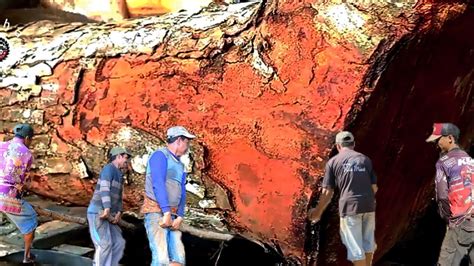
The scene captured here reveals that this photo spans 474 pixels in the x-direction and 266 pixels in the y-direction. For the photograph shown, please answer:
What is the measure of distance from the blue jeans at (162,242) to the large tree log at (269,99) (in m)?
0.63

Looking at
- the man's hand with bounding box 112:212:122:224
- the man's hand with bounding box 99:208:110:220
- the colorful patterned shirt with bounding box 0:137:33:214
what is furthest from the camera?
the colorful patterned shirt with bounding box 0:137:33:214

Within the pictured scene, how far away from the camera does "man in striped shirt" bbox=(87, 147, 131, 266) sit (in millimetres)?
4262

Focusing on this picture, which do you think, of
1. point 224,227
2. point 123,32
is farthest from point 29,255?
point 123,32

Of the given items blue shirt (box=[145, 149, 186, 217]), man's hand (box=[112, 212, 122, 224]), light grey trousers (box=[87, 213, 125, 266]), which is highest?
blue shirt (box=[145, 149, 186, 217])

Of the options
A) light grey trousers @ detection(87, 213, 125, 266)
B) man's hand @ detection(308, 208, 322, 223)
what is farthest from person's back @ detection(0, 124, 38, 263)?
man's hand @ detection(308, 208, 322, 223)

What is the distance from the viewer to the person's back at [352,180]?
369 cm

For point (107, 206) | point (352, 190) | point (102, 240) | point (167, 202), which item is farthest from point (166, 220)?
point (352, 190)

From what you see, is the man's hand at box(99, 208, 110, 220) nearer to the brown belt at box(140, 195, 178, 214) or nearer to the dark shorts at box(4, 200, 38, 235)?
the brown belt at box(140, 195, 178, 214)

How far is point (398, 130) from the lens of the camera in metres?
4.11

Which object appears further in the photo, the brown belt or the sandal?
the sandal

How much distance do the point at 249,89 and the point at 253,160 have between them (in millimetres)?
452

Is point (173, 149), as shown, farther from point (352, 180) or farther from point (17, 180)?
point (17, 180)

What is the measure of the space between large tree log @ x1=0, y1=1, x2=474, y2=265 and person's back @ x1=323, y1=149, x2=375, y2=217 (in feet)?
0.48

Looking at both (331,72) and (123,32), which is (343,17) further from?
(123,32)
